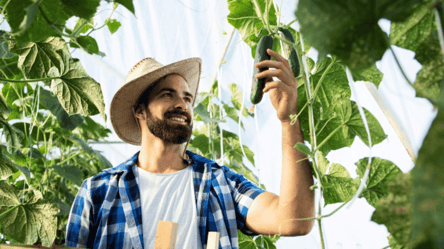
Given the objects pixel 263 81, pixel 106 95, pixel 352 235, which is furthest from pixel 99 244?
pixel 106 95

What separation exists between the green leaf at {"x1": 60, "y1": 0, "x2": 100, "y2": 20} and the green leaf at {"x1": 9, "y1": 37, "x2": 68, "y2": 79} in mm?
563

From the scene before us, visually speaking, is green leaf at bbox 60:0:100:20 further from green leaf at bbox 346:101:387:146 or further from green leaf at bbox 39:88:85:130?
green leaf at bbox 39:88:85:130

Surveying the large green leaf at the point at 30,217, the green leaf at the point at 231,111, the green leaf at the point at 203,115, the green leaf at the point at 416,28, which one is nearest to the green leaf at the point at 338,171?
the green leaf at the point at 416,28

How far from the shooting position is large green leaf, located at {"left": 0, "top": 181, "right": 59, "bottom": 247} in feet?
3.22

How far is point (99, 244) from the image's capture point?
111 centimetres

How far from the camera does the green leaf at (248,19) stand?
1.00 meters

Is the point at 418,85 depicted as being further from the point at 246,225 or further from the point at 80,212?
the point at 80,212

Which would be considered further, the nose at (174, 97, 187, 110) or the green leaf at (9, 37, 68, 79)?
the nose at (174, 97, 187, 110)

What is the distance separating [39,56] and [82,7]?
26.3 inches

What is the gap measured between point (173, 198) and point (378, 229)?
79 centimetres

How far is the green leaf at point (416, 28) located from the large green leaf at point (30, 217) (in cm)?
100

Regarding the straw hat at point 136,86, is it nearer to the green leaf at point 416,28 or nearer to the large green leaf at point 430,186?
the green leaf at point 416,28

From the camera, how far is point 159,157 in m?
1.39

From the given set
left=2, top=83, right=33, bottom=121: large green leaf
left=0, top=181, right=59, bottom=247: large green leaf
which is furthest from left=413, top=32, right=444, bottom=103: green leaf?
left=2, top=83, right=33, bottom=121: large green leaf
